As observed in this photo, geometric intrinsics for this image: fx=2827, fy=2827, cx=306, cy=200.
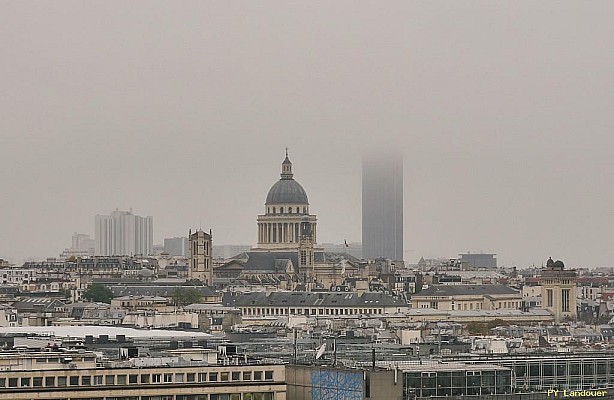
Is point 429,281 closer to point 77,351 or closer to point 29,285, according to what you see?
point 29,285

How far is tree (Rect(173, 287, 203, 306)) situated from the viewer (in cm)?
14065

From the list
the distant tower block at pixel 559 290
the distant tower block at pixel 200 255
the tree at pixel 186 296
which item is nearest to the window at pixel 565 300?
the distant tower block at pixel 559 290

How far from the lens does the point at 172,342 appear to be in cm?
7069

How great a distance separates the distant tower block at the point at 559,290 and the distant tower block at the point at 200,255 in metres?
34.7

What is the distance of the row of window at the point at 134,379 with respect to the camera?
5003 centimetres

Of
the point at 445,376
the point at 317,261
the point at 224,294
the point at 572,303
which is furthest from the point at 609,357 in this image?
the point at 317,261

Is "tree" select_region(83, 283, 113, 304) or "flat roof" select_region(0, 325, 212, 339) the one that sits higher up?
"tree" select_region(83, 283, 113, 304)

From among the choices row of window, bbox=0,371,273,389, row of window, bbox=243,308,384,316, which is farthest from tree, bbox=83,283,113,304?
row of window, bbox=0,371,273,389

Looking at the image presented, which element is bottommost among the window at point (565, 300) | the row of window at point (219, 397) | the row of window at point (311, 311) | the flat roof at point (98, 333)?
the row of window at point (219, 397)

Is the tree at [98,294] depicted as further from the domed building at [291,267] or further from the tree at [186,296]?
the domed building at [291,267]

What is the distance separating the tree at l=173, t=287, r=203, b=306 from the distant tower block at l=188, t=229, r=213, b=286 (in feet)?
80.0

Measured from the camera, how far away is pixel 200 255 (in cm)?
17675

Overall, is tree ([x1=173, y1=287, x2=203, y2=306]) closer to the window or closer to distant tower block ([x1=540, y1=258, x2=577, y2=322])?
distant tower block ([x1=540, y1=258, x2=577, y2=322])

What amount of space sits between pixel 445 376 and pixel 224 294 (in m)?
99.5
